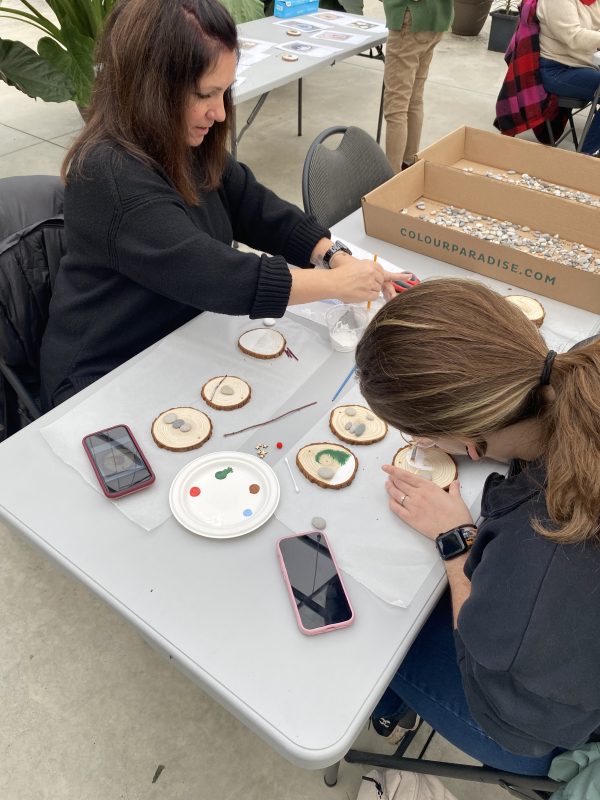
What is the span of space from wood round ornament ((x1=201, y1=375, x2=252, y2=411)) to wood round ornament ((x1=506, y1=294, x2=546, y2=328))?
72 cm

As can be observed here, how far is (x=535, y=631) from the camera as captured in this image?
2.43 ft

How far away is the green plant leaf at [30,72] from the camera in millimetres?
2967

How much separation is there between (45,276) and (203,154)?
0.50 meters

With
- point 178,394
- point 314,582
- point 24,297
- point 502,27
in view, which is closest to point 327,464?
point 314,582

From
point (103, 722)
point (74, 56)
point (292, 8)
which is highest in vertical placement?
point (292, 8)

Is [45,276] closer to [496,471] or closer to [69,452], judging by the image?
[69,452]

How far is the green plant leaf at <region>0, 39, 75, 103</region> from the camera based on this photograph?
2.97 metres

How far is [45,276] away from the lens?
1.48 m

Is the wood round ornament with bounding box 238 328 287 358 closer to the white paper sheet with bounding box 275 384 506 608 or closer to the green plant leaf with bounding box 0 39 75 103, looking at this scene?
the white paper sheet with bounding box 275 384 506 608

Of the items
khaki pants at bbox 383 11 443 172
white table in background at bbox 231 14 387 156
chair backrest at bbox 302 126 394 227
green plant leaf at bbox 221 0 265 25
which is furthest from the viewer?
khaki pants at bbox 383 11 443 172

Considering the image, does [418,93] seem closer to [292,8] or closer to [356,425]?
[292,8]

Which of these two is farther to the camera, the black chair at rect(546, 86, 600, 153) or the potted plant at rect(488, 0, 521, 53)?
the potted plant at rect(488, 0, 521, 53)

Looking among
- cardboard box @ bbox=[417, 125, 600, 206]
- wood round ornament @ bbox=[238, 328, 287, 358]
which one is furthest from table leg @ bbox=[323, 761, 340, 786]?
cardboard box @ bbox=[417, 125, 600, 206]

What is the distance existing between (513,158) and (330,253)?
3.30 ft
